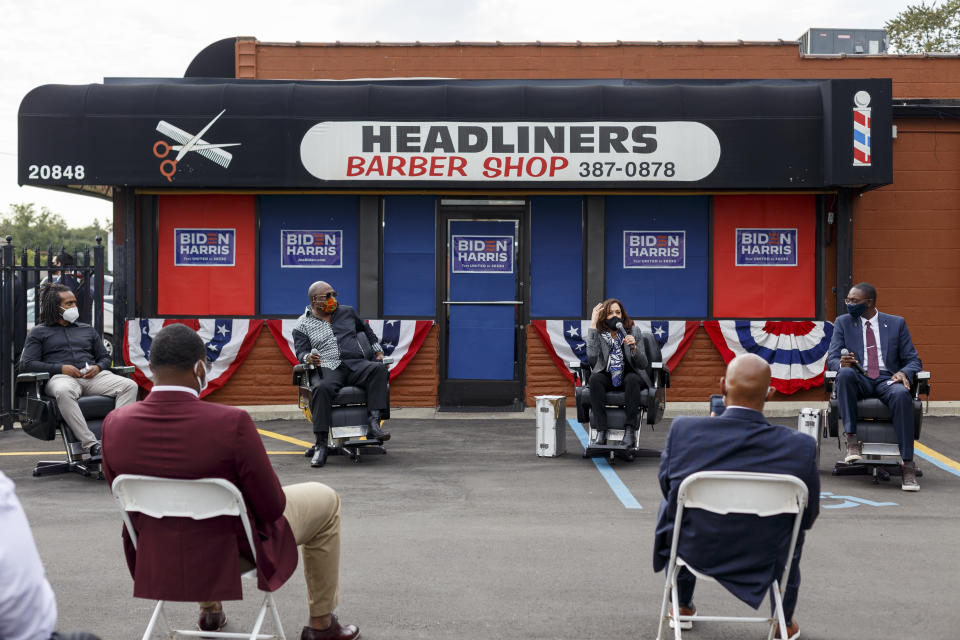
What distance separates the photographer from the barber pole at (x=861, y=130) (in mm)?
11773

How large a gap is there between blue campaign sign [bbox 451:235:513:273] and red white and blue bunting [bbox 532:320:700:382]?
86cm

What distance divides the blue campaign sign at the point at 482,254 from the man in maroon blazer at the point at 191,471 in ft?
28.8

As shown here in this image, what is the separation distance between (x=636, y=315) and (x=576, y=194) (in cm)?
169

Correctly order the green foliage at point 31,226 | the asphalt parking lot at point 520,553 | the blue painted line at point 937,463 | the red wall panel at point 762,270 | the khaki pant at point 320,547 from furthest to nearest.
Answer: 1. the green foliage at point 31,226
2. the red wall panel at point 762,270
3. the blue painted line at point 937,463
4. the asphalt parking lot at point 520,553
5. the khaki pant at point 320,547

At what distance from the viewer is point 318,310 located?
387 inches

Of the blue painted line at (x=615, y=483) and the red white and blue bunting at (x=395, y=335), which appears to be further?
the red white and blue bunting at (x=395, y=335)

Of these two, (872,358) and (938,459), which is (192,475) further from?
(938,459)

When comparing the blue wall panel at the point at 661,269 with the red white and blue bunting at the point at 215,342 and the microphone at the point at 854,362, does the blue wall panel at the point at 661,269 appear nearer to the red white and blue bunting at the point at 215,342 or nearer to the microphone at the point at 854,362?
the microphone at the point at 854,362

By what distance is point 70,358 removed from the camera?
30.4 feet

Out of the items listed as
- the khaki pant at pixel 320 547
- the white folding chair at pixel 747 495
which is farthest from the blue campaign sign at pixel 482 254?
the white folding chair at pixel 747 495

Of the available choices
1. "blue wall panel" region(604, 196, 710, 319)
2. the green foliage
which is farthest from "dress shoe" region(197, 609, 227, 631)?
the green foliage

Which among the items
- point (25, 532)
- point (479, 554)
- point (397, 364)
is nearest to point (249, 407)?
point (397, 364)

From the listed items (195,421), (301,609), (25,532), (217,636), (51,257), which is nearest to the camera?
(25,532)

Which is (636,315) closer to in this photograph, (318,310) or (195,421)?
(318,310)
